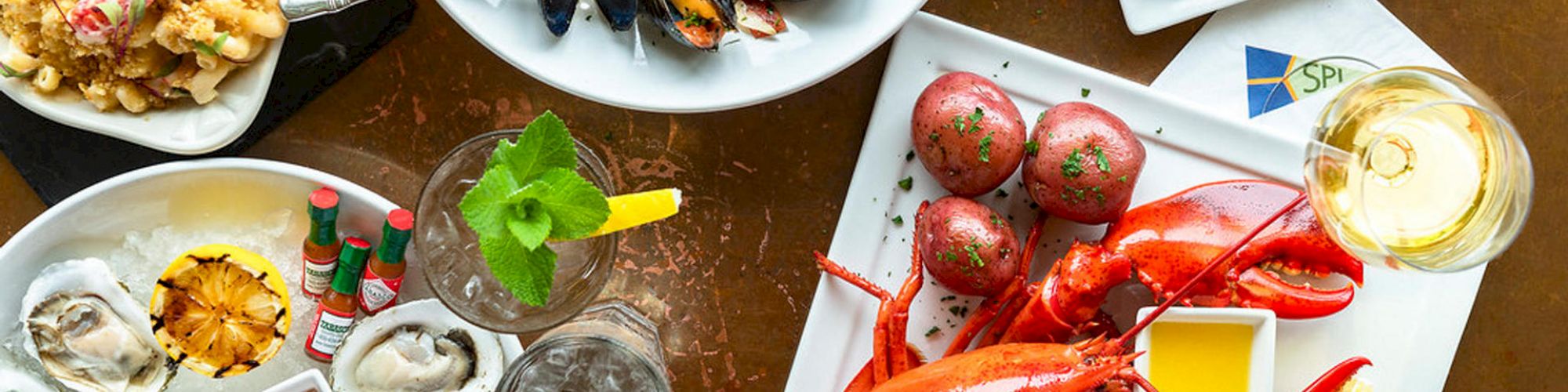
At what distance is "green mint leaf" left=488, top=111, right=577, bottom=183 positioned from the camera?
4.28 ft

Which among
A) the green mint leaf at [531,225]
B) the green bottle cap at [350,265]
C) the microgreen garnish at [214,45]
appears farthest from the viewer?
the green bottle cap at [350,265]

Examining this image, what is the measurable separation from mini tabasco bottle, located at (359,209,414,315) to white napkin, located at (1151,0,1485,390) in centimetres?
90

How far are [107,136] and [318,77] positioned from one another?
0.25 m

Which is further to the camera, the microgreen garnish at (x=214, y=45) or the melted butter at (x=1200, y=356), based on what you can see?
the melted butter at (x=1200, y=356)

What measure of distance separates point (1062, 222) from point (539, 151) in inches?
25.4

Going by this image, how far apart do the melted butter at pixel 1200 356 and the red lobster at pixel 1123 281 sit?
0.04 metres

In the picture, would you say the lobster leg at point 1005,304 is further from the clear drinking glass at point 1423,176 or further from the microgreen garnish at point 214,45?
the microgreen garnish at point 214,45

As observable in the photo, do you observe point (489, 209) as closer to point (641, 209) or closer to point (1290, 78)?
point (641, 209)

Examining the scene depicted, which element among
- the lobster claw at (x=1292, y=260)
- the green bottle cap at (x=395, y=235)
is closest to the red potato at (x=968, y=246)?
the lobster claw at (x=1292, y=260)

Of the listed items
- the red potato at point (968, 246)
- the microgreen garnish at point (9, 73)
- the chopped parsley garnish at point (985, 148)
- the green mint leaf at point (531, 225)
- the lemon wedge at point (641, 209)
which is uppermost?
the chopped parsley garnish at point (985, 148)

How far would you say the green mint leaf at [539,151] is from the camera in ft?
4.28

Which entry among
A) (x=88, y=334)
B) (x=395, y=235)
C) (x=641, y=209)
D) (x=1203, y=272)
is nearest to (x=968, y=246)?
(x=1203, y=272)

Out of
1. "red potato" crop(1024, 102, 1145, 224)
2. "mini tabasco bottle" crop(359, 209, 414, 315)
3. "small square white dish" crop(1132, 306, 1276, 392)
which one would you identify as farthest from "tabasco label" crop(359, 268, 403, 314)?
"small square white dish" crop(1132, 306, 1276, 392)

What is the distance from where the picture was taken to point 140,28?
4.55 feet
